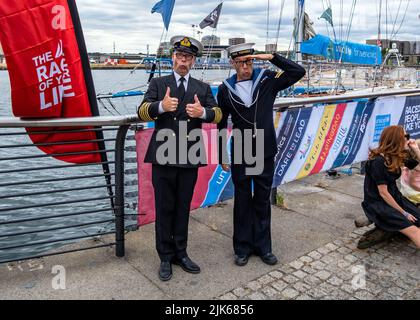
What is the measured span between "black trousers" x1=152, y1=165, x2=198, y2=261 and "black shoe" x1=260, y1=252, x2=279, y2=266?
0.71 meters

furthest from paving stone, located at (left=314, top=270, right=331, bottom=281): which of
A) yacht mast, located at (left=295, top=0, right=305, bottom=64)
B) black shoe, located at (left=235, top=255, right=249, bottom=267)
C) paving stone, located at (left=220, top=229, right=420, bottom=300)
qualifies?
yacht mast, located at (left=295, top=0, right=305, bottom=64)

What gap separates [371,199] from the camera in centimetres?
384

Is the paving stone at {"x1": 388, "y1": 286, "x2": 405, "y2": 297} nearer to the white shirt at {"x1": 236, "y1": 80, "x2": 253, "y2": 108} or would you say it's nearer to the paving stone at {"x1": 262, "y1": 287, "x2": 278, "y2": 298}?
the paving stone at {"x1": 262, "y1": 287, "x2": 278, "y2": 298}

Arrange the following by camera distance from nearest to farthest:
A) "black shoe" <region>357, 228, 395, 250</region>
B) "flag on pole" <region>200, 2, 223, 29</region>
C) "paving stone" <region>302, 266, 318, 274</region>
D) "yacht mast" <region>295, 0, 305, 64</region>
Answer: "paving stone" <region>302, 266, 318, 274</region>
"black shoe" <region>357, 228, 395, 250</region>
"yacht mast" <region>295, 0, 305, 64</region>
"flag on pole" <region>200, 2, 223, 29</region>

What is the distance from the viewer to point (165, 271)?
325cm

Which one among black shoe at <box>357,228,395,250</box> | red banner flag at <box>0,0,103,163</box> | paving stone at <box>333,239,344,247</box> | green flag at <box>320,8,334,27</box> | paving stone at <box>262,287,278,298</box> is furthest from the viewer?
green flag at <box>320,8,334,27</box>

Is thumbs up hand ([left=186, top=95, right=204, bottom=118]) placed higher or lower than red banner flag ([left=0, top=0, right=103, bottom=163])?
Answer: lower

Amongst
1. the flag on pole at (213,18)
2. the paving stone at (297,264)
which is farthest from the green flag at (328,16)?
the paving stone at (297,264)

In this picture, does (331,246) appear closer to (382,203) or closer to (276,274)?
(382,203)

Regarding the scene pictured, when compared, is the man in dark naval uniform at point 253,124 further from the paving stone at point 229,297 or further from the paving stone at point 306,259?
the paving stone at point 229,297

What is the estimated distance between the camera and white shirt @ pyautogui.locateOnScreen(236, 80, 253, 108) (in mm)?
3393

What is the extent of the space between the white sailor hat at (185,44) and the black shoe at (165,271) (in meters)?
1.73

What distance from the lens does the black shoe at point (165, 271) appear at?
126 inches

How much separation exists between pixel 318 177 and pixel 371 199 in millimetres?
2342
